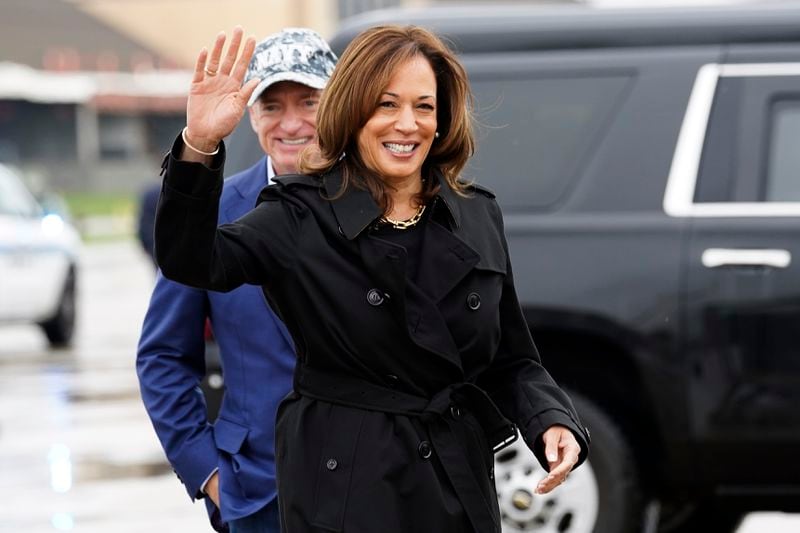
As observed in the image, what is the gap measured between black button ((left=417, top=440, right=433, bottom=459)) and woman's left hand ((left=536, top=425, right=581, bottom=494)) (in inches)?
9.0

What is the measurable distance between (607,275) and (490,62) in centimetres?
86

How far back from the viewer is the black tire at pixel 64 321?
15664 mm

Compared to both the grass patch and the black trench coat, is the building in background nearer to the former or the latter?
the grass patch

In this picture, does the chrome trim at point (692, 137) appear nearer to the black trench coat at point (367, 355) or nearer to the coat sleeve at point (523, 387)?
the coat sleeve at point (523, 387)

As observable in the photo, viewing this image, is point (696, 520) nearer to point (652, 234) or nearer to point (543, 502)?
point (543, 502)

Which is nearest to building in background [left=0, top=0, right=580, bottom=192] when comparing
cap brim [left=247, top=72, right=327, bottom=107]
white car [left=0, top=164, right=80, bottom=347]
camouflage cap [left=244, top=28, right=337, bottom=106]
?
white car [left=0, top=164, right=80, bottom=347]

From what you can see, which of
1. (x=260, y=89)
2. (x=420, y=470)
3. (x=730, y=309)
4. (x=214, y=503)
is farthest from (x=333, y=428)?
(x=730, y=309)

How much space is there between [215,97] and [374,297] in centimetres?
44

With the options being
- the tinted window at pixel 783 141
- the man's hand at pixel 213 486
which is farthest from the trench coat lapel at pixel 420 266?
the tinted window at pixel 783 141

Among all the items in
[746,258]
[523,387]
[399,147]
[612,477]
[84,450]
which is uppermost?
[399,147]

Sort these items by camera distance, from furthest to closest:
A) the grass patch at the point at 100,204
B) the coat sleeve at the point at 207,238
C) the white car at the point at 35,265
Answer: the grass patch at the point at 100,204, the white car at the point at 35,265, the coat sleeve at the point at 207,238

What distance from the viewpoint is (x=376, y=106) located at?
306cm

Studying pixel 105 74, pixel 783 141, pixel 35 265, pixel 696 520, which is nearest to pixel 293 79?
pixel 783 141

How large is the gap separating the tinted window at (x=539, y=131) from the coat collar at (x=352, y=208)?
2.81m
